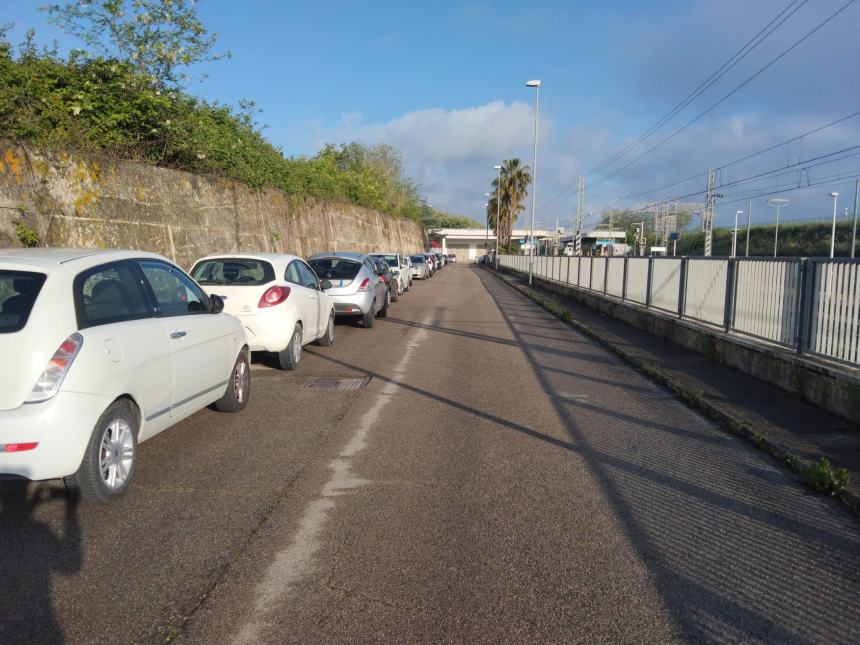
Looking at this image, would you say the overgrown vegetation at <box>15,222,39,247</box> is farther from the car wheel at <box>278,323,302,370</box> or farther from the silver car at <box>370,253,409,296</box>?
the silver car at <box>370,253,409,296</box>

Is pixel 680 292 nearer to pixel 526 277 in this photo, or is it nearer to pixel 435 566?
pixel 435 566

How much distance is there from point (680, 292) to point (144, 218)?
11.9 metres

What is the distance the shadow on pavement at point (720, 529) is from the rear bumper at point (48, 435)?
140 inches

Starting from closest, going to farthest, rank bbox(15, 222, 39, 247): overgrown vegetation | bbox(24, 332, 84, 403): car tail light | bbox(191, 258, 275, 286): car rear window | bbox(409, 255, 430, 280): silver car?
1. bbox(24, 332, 84, 403): car tail light
2. bbox(191, 258, 275, 286): car rear window
3. bbox(15, 222, 39, 247): overgrown vegetation
4. bbox(409, 255, 430, 280): silver car

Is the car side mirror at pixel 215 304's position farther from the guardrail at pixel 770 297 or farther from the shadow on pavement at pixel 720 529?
the guardrail at pixel 770 297

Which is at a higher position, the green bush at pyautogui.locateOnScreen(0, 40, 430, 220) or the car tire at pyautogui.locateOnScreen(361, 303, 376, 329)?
the green bush at pyautogui.locateOnScreen(0, 40, 430, 220)

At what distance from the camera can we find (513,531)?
14.6 feet

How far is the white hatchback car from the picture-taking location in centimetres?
426

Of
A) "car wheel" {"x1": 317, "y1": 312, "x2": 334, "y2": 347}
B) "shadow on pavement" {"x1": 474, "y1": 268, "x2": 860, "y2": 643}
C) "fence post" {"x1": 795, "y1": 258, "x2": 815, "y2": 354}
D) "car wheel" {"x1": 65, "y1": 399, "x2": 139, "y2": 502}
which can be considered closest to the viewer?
"shadow on pavement" {"x1": 474, "y1": 268, "x2": 860, "y2": 643}

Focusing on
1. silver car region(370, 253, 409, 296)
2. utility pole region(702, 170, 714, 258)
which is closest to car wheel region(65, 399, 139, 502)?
silver car region(370, 253, 409, 296)

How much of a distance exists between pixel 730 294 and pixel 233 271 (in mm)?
7695

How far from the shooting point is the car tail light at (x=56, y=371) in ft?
14.1

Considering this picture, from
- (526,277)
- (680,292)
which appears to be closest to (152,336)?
(680,292)

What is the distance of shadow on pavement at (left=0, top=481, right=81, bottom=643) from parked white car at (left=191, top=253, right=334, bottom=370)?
4.42 meters
